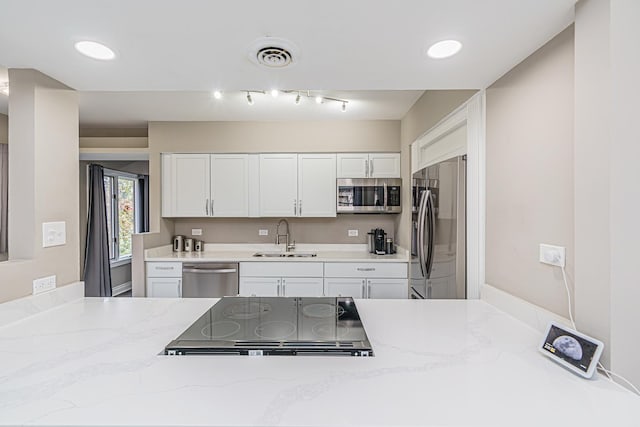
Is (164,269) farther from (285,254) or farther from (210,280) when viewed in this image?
(285,254)

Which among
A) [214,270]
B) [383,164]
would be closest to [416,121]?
[383,164]

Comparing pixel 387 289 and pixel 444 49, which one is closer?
pixel 444 49

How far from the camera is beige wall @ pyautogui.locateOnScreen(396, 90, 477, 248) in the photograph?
2.31m

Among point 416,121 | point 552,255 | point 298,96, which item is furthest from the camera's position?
point 416,121

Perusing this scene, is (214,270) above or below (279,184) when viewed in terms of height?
below

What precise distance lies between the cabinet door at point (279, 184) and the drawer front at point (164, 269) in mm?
1081

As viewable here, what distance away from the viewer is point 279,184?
3.87 meters

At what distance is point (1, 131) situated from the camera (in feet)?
11.3

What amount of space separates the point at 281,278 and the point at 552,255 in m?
2.58

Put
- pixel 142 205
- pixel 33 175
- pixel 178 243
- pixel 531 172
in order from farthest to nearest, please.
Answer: pixel 142 205, pixel 178 243, pixel 33 175, pixel 531 172

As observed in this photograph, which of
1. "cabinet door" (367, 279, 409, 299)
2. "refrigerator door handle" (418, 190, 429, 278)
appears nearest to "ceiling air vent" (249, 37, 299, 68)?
"refrigerator door handle" (418, 190, 429, 278)

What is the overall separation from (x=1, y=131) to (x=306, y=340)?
4.21 m

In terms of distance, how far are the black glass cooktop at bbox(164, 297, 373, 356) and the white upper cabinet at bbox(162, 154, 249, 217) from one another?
2.29 m

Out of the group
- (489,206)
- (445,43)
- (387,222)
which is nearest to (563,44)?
(445,43)
